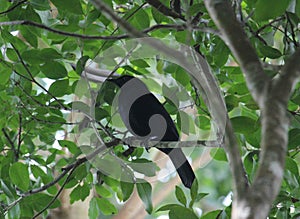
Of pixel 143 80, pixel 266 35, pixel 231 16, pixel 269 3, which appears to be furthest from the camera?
pixel 143 80

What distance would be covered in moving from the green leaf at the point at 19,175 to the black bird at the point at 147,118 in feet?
1.23

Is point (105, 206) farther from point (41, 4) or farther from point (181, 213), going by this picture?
point (41, 4)

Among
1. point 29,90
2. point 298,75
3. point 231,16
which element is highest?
point 29,90

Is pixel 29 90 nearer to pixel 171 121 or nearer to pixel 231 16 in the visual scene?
pixel 171 121

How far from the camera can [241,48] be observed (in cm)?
72

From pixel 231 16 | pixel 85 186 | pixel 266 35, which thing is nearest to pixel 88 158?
pixel 85 186

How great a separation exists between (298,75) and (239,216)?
0.19 meters

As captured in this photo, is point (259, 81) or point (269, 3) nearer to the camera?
point (259, 81)

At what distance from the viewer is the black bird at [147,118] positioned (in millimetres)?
1753

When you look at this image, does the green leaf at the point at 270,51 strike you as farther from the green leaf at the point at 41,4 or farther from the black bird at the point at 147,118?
the green leaf at the point at 41,4

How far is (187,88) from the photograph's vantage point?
167 centimetres

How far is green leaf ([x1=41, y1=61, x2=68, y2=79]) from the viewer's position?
5.34 ft

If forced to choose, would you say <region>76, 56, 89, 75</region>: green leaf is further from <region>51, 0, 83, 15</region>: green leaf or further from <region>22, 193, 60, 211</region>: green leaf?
<region>22, 193, 60, 211</region>: green leaf

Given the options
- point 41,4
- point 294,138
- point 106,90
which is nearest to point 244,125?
point 294,138
